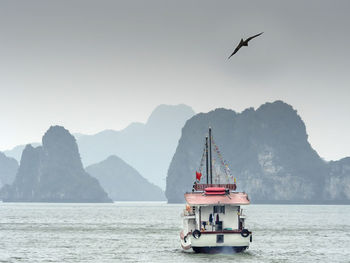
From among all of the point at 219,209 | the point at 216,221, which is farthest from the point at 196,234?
the point at 219,209

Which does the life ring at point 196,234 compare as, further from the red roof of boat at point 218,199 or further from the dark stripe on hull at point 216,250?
the red roof of boat at point 218,199

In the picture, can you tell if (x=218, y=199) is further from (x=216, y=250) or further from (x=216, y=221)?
(x=216, y=250)

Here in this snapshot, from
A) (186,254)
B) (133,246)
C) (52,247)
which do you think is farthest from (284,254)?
(52,247)

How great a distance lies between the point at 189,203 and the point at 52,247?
21.6 metres

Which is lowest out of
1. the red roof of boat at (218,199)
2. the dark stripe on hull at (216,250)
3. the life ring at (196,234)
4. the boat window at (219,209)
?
the dark stripe on hull at (216,250)

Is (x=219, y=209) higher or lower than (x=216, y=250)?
higher

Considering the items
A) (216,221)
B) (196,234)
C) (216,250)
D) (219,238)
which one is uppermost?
(216,221)

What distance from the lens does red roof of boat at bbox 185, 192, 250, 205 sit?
5422 cm

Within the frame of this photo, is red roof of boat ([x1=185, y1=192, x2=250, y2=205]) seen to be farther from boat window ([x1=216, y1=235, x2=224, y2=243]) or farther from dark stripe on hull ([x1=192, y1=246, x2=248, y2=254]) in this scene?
dark stripe on hull ([x1=192, y1=246, x2=248, y2=254])

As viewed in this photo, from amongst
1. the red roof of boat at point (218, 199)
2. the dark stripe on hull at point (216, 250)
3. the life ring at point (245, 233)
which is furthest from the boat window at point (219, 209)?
the dark stripe on hull at point (216, 250)

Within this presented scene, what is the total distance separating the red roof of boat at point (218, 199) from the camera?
178ft

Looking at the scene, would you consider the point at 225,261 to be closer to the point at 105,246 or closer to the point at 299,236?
the point at 105,246

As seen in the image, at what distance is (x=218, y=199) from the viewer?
5494 centimetres

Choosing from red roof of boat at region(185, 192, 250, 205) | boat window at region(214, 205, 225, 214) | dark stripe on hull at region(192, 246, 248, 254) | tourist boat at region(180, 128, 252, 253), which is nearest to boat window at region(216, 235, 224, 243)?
tourist boat at region(180, 128, 252, 253)
